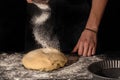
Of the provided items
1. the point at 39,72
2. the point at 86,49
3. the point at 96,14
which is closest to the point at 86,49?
the point at 86,49

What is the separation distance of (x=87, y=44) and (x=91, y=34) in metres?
0.07

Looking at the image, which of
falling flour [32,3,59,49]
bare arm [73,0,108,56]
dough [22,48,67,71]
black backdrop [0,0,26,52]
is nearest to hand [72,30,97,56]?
bare arm [73,0,108,56]

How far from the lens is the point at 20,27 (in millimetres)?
1936

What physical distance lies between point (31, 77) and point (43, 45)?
0.52 meters

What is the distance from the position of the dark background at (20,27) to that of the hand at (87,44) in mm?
240

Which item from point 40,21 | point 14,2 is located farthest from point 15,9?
point 40,21

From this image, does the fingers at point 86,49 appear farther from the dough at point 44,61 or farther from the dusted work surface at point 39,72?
the dough at point 44,61

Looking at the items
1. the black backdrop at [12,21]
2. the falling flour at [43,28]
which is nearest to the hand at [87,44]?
the falling flour at [43,28]

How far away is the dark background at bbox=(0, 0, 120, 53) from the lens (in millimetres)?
1905

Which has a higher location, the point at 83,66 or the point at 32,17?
the point at 32,17

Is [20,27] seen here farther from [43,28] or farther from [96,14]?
[96,14]

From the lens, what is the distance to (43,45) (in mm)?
1958

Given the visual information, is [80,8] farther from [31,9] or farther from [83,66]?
[83,66]

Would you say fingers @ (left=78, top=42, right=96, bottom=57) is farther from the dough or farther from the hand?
the dough
